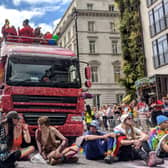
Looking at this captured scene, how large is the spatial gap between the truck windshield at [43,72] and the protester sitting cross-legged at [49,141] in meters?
2.39

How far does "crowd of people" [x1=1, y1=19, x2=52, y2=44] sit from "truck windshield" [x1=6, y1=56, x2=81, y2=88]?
212 cm

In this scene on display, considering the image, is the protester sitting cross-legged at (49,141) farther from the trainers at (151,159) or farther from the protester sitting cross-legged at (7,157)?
the trainers at (151,159)

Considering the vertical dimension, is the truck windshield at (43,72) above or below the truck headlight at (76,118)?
above

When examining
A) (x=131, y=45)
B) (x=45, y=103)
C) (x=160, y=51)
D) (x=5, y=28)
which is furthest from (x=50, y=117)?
(x=131, y=45)

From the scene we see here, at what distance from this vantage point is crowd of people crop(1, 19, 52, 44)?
11.6 meters

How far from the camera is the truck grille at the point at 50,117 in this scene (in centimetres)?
925

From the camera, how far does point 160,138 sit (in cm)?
756

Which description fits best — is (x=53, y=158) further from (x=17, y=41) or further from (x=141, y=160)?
(x=17, y=41)

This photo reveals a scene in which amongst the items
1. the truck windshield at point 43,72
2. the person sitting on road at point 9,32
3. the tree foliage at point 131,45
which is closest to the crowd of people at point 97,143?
the truck windshield at point 43,72

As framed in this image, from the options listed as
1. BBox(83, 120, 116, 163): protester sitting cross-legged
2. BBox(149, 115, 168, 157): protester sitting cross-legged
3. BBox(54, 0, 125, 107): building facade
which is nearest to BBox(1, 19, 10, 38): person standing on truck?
BBox(83, 120, 116, 163): protester sitting cross-legged

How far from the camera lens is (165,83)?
986 inches

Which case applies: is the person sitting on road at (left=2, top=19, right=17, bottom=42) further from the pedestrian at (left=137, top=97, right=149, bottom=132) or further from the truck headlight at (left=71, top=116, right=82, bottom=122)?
the pedestrian at (left=137, top=97, right=149, bottom=132)

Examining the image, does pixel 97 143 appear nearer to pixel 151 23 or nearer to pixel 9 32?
pixel 9 32

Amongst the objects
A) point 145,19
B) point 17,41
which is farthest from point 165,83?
point 17,41
